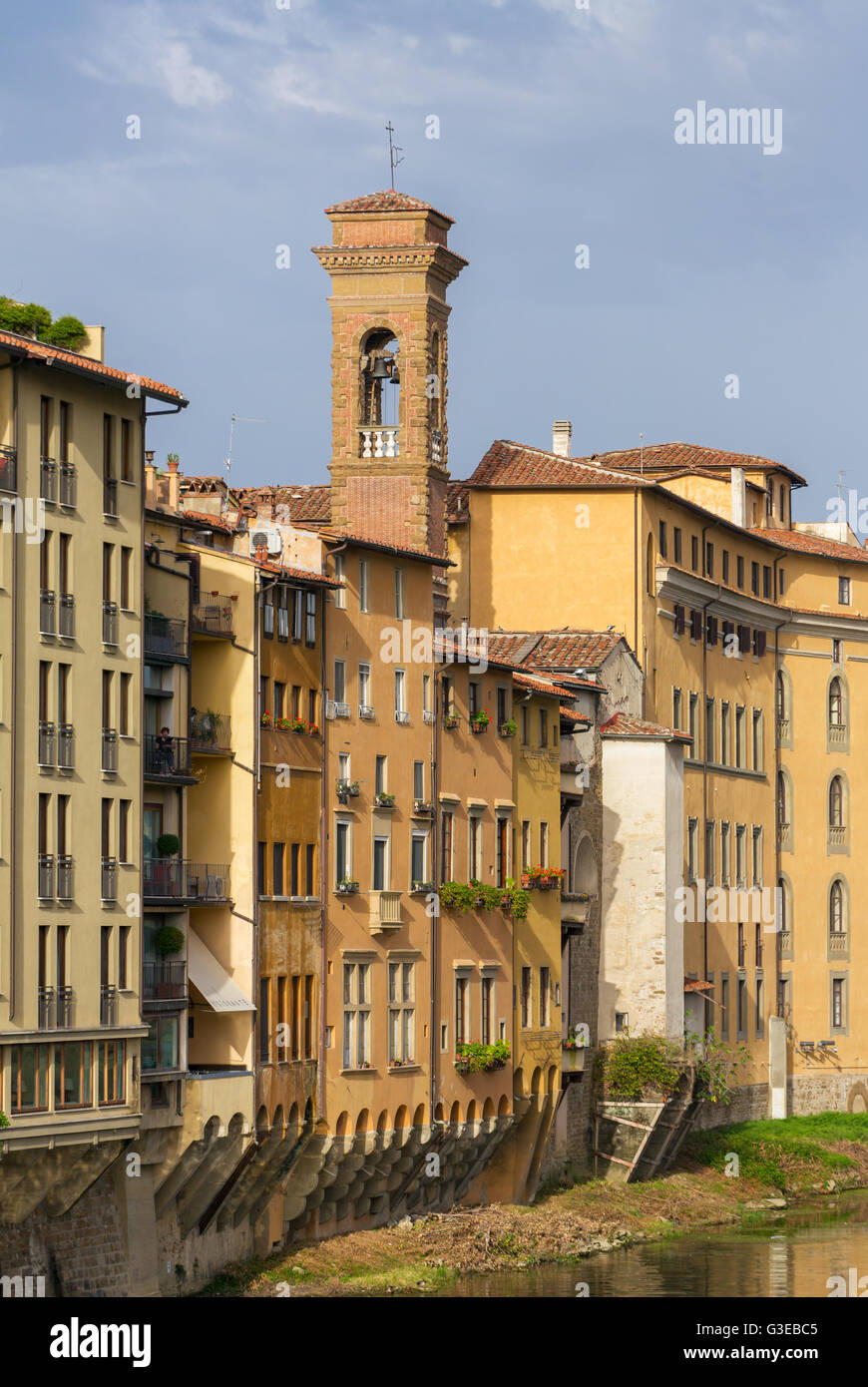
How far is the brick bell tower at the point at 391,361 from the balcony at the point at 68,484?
106 feet

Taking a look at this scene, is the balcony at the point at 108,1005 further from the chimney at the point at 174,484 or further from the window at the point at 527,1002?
the window at the point at 527,1002

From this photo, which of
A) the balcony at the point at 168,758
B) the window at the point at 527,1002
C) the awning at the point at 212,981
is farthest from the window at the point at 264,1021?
the window at the point at 527,1002

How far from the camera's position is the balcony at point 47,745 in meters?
53.7

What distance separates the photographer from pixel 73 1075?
54250 mm

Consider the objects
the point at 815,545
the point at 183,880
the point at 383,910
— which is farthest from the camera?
the point at 815,545

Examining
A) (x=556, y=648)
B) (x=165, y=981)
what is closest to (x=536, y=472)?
(x=556, y=648)

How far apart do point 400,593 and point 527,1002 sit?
40.3ft

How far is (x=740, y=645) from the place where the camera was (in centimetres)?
10262

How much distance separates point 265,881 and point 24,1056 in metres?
10.6

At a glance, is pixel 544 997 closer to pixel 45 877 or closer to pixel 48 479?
pixel 45 877

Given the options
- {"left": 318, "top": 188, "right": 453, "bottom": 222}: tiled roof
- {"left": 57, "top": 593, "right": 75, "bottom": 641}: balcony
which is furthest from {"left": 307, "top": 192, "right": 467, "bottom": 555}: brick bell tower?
{"left": 57, "top": 593, "right": 75, "bottom": 641}: balcony

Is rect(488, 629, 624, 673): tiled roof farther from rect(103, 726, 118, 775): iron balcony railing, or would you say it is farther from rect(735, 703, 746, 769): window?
rect(103, 726, 118, 775): iron balcony railing
